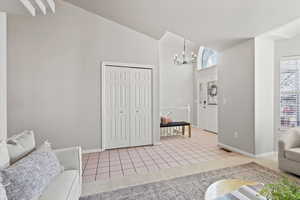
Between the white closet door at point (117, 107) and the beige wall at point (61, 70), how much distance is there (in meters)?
0.24

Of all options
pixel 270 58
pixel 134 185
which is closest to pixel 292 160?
pixel 270 58

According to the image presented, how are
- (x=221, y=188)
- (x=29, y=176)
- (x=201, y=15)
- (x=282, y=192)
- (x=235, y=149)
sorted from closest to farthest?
1. (x=282, y=192)
2. (x=29, y=176)
3. (x=221, y=188)
4. (x=201, y=15)
5. (x=235, y=149)

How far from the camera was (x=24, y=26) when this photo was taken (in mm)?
3229

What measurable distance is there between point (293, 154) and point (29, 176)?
340 centimetres

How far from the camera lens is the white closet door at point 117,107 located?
3778 millimetres

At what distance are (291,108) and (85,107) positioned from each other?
478 centimetres

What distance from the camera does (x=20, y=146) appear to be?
1.55 metres

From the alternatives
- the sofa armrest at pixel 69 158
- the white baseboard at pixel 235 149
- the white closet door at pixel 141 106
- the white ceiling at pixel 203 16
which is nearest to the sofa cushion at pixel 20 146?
the sofa armrest at pixel 69 158

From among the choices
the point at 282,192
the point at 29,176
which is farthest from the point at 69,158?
the point at 282,192

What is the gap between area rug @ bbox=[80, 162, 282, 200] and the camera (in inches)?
73.8

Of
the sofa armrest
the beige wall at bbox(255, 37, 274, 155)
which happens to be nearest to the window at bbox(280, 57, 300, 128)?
the beige wall at bbox(255, 37, 274, 155)

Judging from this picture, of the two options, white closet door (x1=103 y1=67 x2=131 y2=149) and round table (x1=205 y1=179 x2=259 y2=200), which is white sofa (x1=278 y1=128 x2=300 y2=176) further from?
white closet door (x1=103 y1=67 x2=131 y2=149)

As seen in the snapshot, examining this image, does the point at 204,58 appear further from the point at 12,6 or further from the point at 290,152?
the point at 12,6

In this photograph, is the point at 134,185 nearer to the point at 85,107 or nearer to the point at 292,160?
the point at 85,107
